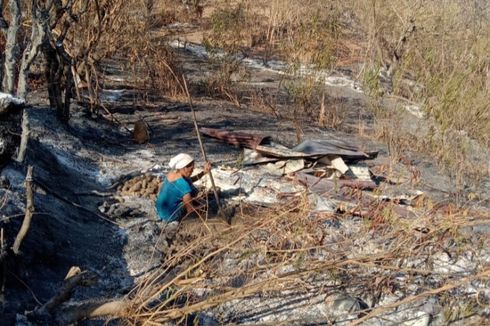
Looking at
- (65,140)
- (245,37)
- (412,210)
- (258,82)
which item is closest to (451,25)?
(258,82)

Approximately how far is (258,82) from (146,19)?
2514 mm

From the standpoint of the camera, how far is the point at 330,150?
278 inches

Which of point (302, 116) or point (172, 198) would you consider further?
point (302, 116)

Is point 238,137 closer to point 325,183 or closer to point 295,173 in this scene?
point 295,173

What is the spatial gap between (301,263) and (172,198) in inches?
73.1

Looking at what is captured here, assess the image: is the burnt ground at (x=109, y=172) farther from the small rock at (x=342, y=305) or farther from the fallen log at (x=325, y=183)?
the small rock at (x=342, y=305)

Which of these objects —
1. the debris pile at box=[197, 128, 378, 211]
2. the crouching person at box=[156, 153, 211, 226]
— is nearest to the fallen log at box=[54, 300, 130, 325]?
the crouching person at box=[156, 153, 211, 226]

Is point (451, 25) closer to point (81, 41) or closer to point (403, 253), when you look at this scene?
point (81, 41)

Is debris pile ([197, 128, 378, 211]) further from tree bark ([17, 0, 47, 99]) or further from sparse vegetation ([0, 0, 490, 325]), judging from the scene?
tree bark ([17, 0, 47, 99])

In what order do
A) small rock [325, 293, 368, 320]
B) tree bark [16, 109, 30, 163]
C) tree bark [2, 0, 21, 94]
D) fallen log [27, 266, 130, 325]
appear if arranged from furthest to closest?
tree bark [2, 0, 21, 94] < tree bark [16, 109, 30, 163] < small rock [325, 293, 368, 320] < fallen log [27, 266, 130, 325]

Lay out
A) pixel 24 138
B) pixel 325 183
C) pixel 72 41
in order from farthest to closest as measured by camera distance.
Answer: pixel 72 41
pixel 325 183
pixel 24 138

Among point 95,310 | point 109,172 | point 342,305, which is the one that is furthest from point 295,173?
point 95,310

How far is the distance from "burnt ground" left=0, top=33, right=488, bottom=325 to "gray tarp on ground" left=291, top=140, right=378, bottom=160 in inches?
14.7

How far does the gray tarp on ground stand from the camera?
22.9 ft
